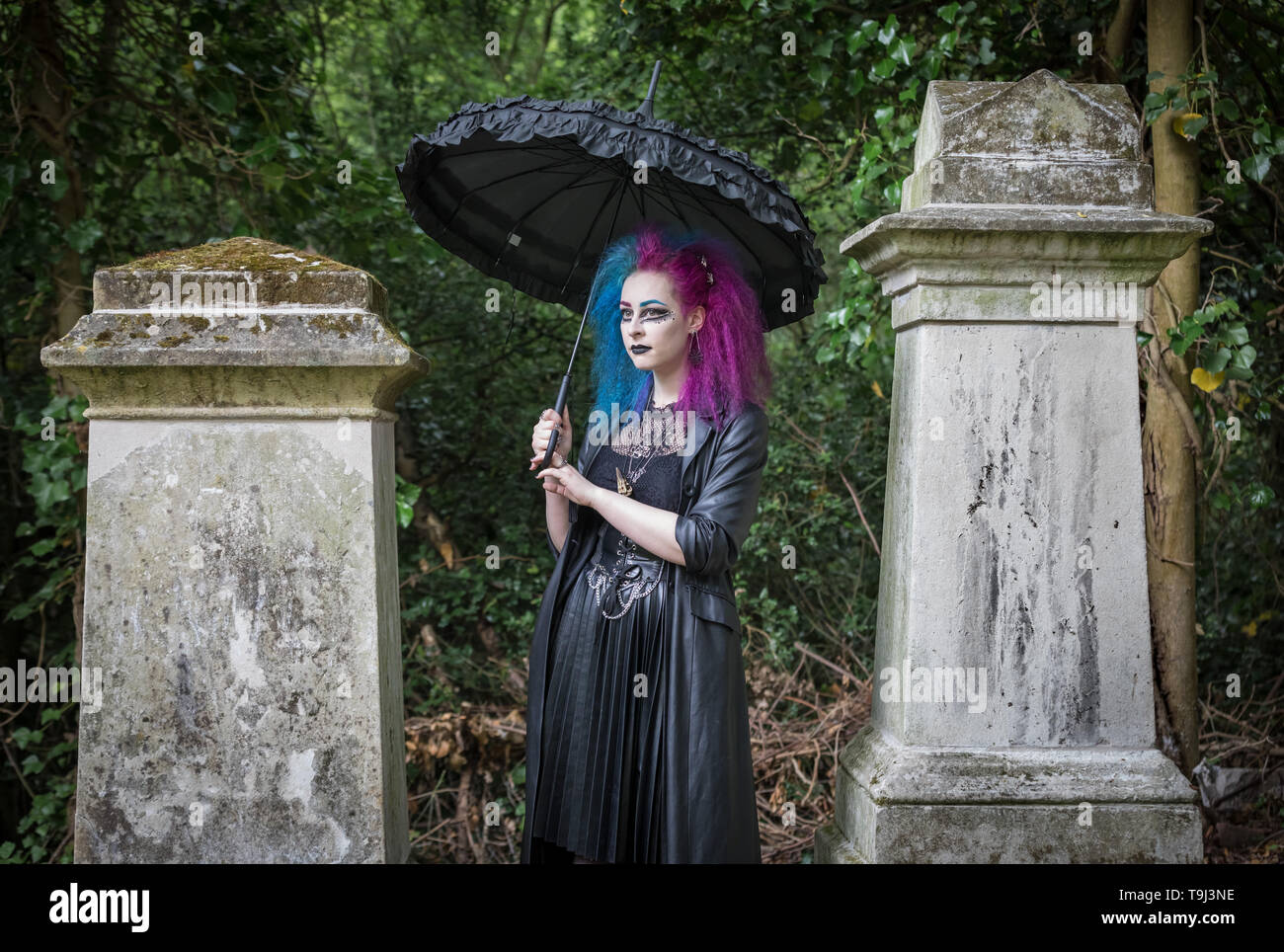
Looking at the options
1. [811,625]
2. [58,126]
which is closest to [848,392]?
[811,625]

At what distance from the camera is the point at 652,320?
2531 millimetres

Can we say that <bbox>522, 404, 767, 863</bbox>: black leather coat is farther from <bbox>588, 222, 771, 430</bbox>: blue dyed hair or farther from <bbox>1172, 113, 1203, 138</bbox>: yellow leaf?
<bbox>1172, 113, 1203, 138</bbox>: yellow leaf

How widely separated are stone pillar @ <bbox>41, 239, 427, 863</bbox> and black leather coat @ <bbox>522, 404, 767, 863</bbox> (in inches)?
21.0

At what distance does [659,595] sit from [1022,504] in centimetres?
90

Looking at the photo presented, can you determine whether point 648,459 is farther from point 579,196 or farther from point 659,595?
point 579,196

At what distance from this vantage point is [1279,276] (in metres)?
4.14

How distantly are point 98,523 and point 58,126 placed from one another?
2.97 meters

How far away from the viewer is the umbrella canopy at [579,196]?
2.22m

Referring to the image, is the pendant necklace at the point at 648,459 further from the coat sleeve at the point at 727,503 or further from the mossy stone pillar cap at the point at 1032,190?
the mossy stone pillar cap at the point at 1032,190

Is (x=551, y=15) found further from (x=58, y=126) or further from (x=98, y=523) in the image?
(x=98, y=523)

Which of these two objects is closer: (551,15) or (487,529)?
(487,529)

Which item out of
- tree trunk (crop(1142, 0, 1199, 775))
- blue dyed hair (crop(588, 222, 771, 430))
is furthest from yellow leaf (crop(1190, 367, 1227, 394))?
blue dyed hair (crop(588, 222, 771, 430))
